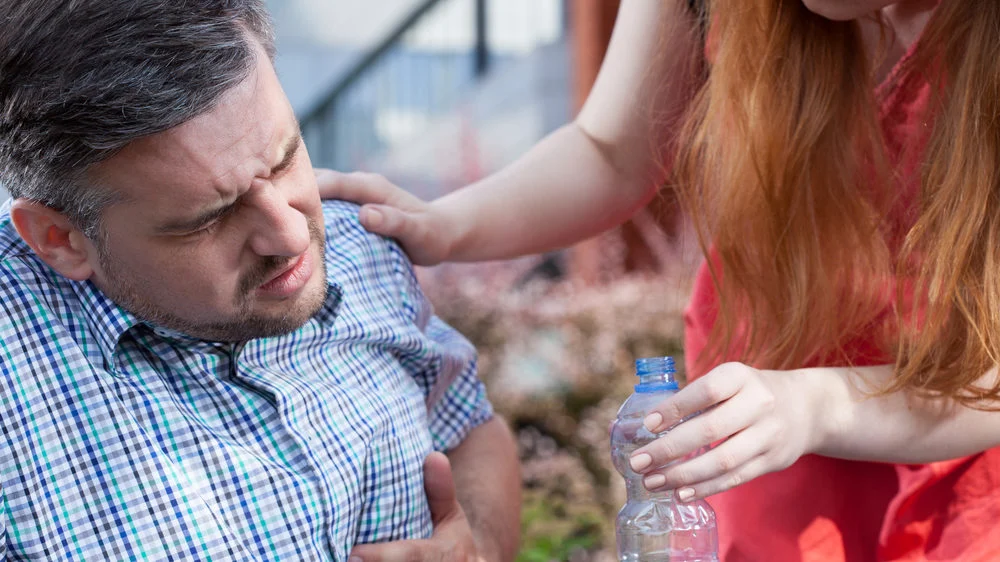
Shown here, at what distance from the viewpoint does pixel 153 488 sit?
142 centimetres

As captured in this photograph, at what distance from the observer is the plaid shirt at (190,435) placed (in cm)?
140

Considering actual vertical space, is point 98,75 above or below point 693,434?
above

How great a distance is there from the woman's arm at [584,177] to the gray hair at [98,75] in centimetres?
48

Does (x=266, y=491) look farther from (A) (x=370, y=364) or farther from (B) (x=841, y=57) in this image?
(B) (x=841, y=57)

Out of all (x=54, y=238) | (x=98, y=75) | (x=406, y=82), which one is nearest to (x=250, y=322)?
(x=54, y=238)

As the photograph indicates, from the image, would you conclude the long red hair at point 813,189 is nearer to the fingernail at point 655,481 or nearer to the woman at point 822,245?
the woman at point 822,245

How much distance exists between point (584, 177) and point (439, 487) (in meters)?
0.62

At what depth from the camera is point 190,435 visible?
1.47 m

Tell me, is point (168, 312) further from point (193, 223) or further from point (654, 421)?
point (654, 421)

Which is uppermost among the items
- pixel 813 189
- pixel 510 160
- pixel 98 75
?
pixel 98 75

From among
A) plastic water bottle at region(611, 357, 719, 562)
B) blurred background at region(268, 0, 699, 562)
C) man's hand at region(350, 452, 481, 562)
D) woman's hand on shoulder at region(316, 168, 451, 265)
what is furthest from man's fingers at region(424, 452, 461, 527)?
blurred background at region(268, 0, 699, 562)

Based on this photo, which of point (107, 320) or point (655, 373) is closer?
point (655, 373)

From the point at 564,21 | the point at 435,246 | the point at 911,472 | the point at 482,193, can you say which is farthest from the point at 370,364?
the point at 564,21

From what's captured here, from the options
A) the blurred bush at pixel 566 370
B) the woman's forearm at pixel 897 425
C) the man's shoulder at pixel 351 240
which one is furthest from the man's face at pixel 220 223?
the blurred bush at pixel 566 370
